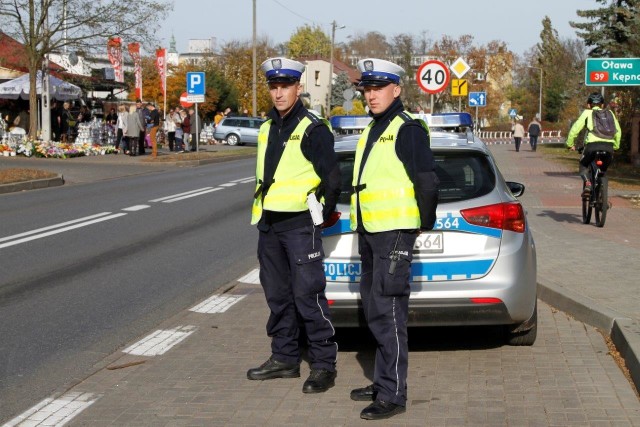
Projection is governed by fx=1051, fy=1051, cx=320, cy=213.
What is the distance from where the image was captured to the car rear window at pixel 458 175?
686 centimetres

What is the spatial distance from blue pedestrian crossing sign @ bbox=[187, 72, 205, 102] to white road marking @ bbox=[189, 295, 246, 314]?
2767 cm

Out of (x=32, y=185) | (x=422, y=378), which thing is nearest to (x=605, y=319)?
(x=422, y=378)

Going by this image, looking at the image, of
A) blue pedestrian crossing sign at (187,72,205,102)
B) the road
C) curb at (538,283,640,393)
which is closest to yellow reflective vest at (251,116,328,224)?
the road

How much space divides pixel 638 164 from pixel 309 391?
26704mm

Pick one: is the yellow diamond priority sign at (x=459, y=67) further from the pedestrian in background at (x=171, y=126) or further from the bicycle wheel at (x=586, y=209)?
the pedestrian in background at (x=171, y=126)

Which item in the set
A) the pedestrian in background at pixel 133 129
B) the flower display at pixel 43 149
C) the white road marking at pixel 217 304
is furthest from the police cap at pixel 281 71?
the pedestrian in background at pixel 133 129

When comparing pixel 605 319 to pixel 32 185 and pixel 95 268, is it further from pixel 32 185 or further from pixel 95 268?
pixel 32 185

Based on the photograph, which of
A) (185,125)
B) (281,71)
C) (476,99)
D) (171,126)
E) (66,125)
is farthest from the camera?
(171,126)

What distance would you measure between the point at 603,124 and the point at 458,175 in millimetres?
7823

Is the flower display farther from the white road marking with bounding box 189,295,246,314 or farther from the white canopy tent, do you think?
the white road marking with bounding box 189,295,246,314

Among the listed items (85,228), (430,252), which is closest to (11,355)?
(430,252)

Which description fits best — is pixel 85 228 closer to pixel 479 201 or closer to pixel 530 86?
pixel 479 201

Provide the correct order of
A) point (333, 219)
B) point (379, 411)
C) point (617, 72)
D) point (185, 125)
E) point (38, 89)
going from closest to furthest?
1. point (379, 411)
2. point (333, 219)
3. point (617, 72)
4. point (38, 89)
5. point (185, 125)

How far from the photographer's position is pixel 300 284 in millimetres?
6184
